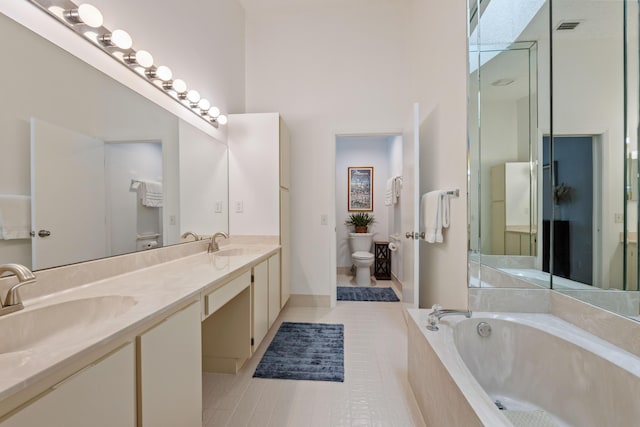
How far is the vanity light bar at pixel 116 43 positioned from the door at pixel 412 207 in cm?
179

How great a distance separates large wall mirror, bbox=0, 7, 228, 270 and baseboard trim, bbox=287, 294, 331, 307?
1.62 meters

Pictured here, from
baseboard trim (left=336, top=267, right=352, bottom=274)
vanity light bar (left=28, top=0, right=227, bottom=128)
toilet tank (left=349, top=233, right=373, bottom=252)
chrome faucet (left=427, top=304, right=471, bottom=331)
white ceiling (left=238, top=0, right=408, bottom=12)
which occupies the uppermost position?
white ceiling (left=238, top=0, right=408, bottom=12)

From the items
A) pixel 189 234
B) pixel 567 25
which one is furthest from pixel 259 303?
pixel 567 25

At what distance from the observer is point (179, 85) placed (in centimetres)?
178

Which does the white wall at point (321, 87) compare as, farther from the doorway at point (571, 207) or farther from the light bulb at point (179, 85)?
the doorway at point (571, 207)

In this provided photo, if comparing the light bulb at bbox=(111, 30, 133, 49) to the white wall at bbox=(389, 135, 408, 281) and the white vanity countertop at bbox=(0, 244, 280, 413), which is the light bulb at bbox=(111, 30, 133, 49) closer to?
the white vanity countertop at bbox=(0, 244, 280, 413)

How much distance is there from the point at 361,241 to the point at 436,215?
7.37 feet

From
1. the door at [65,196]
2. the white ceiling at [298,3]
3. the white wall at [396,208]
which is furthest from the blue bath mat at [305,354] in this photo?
the white ceiling at [298,3]

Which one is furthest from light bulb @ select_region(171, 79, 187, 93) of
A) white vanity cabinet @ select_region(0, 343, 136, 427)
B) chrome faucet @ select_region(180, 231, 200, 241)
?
white vanity cabinet @ select_region(0, 343, 136, 427)

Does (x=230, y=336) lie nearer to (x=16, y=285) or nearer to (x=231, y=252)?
(x=231, y=252)

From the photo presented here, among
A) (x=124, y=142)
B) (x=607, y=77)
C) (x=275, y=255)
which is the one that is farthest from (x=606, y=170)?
(x=124, y=142)

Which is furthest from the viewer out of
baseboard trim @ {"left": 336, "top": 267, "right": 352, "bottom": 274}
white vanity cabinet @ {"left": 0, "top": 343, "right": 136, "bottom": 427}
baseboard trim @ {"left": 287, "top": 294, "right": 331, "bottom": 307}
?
baseboard trim @ {"left": 336, "top": 267, "right": 352, "bottom": 274}

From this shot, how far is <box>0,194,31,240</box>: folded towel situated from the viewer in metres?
0.85

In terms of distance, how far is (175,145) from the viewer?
1.77 meters
